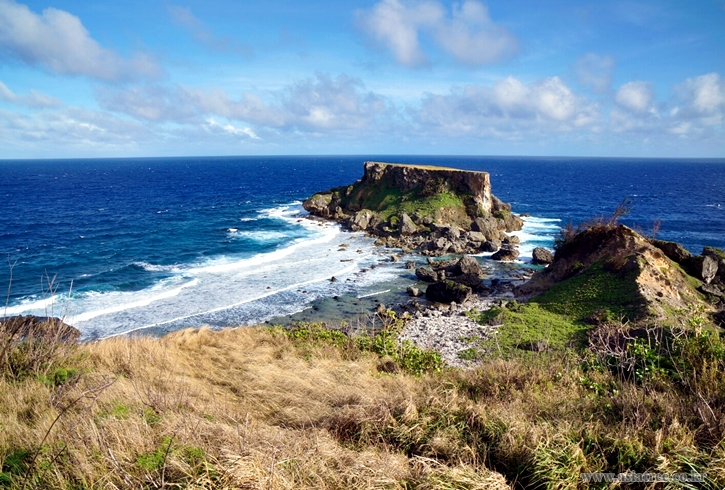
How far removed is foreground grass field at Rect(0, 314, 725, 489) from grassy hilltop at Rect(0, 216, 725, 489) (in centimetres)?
3

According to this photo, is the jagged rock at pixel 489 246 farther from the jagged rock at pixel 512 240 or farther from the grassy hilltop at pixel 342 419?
the grassy hilltop at pixel 342 419

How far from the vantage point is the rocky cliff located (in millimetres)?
51031

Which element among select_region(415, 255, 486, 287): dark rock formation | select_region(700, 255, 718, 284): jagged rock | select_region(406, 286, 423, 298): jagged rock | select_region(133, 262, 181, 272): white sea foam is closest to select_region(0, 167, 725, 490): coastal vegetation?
select_region(406, 286, 423, 298): jagged rock

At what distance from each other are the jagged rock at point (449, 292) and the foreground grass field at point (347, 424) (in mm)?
21785

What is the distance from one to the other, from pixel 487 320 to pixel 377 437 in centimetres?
2146

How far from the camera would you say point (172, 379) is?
10.3 meters

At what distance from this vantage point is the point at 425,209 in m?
58.0

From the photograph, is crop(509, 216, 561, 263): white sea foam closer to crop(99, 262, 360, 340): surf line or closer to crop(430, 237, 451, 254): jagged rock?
crop(430, 237, 451, 254): jagged rock

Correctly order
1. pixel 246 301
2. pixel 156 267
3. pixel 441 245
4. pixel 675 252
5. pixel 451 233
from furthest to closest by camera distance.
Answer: pixel 451 233 → pixel 441 245 → pixel 156 267 → pixel 246 301 → pixel 675 252

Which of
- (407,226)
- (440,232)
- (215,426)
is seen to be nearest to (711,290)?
(440,232)

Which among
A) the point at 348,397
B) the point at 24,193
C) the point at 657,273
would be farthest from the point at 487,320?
the point at 24,193

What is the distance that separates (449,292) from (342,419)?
26.5 metres

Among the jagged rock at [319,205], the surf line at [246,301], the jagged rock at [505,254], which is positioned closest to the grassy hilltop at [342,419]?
the surf line at [246,301]

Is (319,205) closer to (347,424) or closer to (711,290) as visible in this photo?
(711,290)
